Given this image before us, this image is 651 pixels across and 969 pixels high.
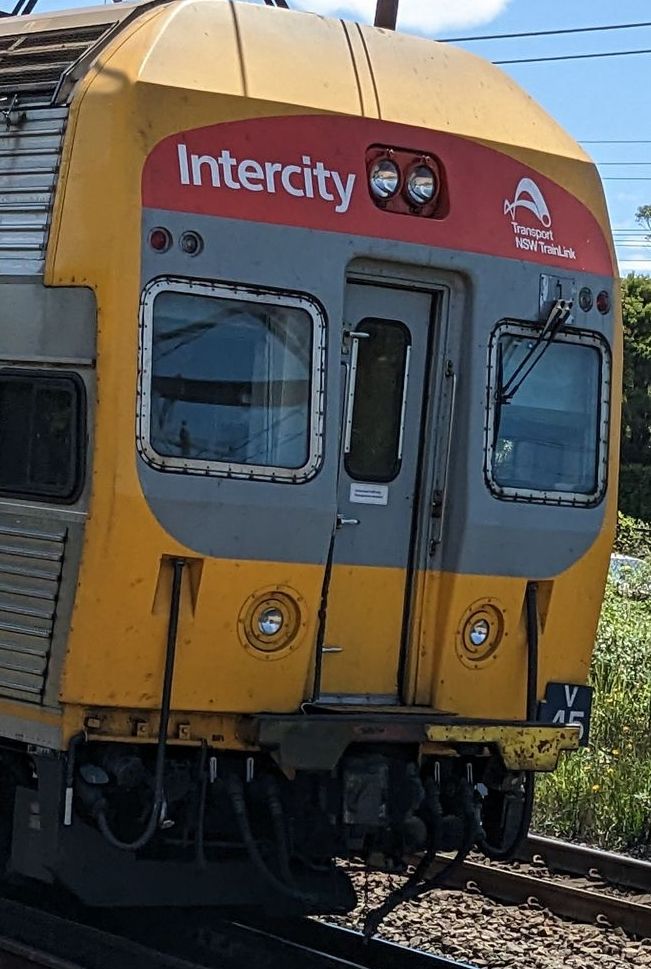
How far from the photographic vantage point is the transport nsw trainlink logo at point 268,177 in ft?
20.0

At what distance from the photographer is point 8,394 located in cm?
641

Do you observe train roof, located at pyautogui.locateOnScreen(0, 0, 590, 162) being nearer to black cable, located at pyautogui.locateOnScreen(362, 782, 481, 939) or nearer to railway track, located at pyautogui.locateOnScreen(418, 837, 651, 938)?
black cable, located at pyautogui.locateOnScreen(362, 782, 481, 939)

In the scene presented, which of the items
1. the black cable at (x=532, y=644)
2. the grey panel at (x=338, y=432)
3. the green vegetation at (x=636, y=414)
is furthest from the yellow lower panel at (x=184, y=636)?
the green vegetation at (x=636, y=414)

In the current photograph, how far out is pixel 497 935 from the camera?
7613 mm

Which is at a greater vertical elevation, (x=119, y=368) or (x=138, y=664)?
(x=119, y=368)

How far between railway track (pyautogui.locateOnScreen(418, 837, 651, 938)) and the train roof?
144 inches

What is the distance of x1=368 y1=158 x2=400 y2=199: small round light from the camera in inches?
255

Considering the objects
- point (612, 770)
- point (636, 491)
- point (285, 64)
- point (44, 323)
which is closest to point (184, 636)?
point (44, 323)

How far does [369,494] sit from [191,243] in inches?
52.3

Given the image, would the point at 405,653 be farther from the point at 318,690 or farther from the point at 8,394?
the point at 8,394

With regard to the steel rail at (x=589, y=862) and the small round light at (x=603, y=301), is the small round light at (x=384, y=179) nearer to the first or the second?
the small round light at (x=603, y=301)

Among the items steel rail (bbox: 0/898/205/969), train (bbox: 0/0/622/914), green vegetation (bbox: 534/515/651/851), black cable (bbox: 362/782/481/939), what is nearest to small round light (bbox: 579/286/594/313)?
train (bbox: 0/0/622/914)

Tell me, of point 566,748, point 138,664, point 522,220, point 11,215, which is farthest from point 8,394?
point 566,748

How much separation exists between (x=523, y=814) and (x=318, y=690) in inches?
46.0
